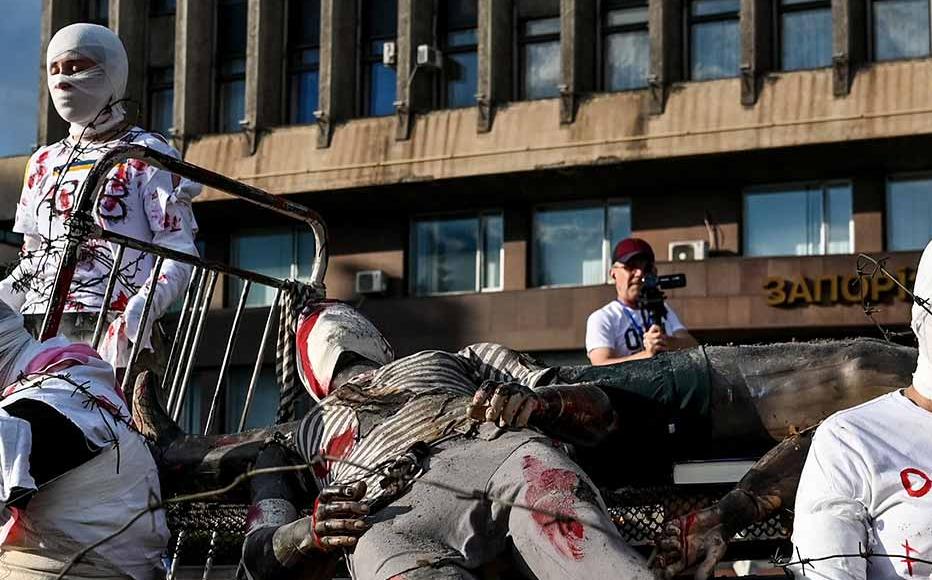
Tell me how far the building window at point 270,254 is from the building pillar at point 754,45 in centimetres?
720

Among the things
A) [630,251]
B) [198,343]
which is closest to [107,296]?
[198,343]

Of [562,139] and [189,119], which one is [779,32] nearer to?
[562,139]

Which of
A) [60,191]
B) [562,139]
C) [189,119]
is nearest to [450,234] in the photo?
[562,139]

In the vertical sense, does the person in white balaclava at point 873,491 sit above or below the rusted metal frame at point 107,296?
below

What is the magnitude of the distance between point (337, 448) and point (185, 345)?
182 cm

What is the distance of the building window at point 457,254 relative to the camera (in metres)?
24.4

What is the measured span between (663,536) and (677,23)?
1990 cm

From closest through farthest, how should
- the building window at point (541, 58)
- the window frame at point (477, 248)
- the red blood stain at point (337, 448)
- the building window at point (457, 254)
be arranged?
1. the red blood stain at point (337, 448)
2. the building window at point (541, 58)
3. the window frame at point (477, 248)
4. the building window at point (457, 254)

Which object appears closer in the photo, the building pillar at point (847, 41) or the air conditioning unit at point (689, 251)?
the building pillar at point (847, 41)

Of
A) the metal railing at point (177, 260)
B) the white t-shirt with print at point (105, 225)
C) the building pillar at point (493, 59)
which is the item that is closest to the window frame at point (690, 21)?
the building pillar at point (493, 59)

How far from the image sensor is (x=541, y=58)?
2395cm

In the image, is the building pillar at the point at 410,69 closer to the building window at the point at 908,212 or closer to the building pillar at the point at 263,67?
the building pillar at the point at 263,67

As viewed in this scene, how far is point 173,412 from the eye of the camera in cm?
609

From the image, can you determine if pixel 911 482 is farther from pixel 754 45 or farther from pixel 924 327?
pixel 754 45
